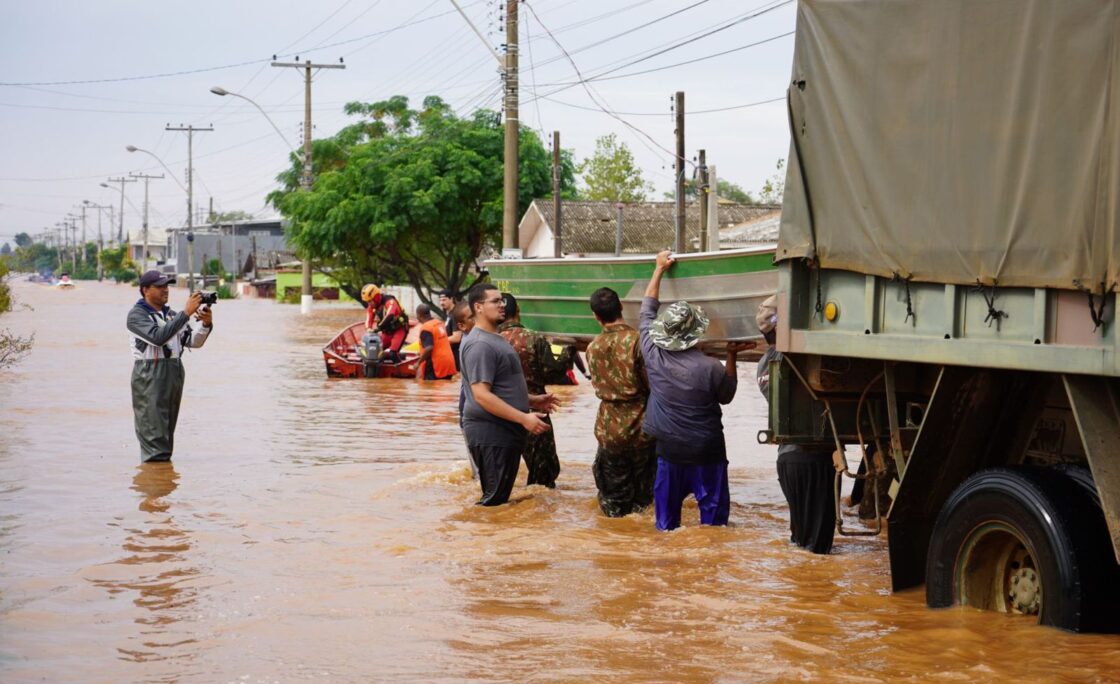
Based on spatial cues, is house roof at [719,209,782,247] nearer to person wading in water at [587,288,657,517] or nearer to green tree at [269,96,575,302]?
green tree at [269,96,575,302]

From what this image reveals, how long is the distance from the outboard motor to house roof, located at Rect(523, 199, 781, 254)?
79.2 ft

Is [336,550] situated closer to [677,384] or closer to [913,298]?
[677,384]

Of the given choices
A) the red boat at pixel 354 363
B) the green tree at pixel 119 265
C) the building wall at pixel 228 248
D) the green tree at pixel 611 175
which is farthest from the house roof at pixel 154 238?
the red boat at pixel 354 363

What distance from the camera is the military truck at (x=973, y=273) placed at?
5426 millimetres

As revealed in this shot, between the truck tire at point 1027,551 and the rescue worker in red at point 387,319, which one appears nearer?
the truck tire at point 1027,551

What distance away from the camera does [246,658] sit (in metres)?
6.31

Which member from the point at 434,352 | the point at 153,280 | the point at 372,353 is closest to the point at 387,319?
the point at 372,353

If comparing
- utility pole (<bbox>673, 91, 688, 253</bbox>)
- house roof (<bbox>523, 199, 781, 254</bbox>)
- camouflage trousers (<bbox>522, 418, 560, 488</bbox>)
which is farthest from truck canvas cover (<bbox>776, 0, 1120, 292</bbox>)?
house roof (<bbox>523, 199, 781, 254</bbox>)

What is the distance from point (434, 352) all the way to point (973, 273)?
57.8ft

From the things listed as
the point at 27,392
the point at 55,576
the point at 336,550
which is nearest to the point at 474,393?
the point at 336,550

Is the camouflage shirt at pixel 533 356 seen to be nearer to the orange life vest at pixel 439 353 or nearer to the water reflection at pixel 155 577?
the water reflection at pixel 155 577

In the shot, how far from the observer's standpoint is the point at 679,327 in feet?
28.8

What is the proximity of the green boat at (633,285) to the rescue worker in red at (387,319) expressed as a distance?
6.63 meters

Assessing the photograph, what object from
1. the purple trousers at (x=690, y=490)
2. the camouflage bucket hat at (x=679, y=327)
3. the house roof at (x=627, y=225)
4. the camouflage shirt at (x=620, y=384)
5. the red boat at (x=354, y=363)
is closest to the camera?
the camouflage bucket hat at (x=679, y=327)
